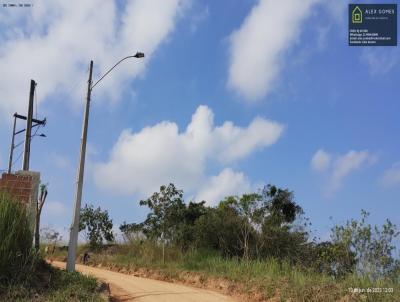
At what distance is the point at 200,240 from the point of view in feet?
80.7

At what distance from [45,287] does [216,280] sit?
23.3ft

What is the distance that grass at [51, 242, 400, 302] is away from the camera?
1325 centimetres

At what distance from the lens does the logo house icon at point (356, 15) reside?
16766mm

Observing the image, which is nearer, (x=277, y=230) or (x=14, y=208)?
(x=14, y=208)

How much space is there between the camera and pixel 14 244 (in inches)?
497

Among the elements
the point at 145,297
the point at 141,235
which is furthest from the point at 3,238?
the point at 141,235

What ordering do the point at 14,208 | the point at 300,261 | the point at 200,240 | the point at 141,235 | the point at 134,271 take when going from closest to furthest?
the point at 14,208 < the point at 300,261 < the point at 134,271 < the point at 200,240 < the point at 141,235

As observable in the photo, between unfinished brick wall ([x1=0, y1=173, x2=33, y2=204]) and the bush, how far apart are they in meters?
1.96

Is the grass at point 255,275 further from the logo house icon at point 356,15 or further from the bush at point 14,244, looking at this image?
the logo house icon at point 356,15

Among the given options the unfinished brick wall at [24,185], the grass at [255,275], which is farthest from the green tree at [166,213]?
the unfinished brick wall at [24,185]

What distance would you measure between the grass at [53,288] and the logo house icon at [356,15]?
11.2 meters

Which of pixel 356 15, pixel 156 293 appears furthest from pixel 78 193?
pixel 356 15

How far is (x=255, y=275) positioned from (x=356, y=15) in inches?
352

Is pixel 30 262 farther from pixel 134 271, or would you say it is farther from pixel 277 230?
pixel 277 230
